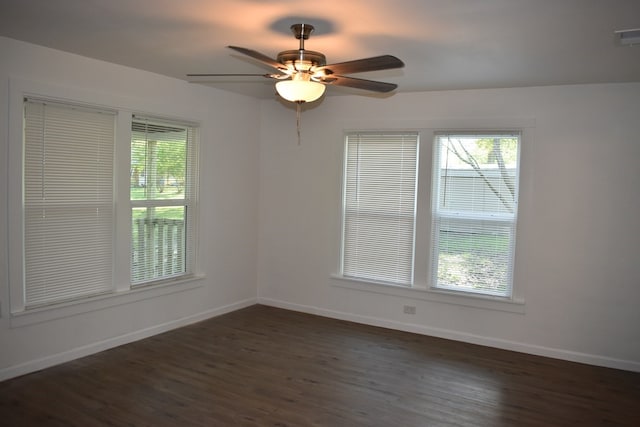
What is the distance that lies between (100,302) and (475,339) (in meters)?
3.59

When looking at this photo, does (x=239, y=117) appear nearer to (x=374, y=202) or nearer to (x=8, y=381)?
(x=374, y=202)

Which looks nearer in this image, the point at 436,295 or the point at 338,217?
the point at 436,295

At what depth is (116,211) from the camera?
4180mm

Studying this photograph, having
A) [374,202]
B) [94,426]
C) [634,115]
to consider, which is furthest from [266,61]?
[634,115]

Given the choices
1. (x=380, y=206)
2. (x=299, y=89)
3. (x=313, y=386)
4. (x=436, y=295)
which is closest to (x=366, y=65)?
(x=299, y=89)

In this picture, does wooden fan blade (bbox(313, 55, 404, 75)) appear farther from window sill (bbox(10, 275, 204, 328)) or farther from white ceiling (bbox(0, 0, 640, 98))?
window sill (bbox(10, 275, 204, 328))

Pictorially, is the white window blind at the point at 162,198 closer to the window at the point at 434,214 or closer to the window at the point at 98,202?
the window at the point at 98,202

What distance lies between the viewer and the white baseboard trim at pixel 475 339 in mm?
4188

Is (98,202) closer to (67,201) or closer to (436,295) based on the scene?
→ (67,201)

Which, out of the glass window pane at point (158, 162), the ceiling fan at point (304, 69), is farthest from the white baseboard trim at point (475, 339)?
the ceiling fan at point (304, 69)

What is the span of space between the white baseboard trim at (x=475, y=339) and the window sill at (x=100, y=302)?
1.33 m

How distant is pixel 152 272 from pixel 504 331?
11.6 ft

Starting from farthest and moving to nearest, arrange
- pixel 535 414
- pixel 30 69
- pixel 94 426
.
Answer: pixel 30 69 < pixel 535 414 < pixel 94 426

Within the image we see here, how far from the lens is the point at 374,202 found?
517 cm
